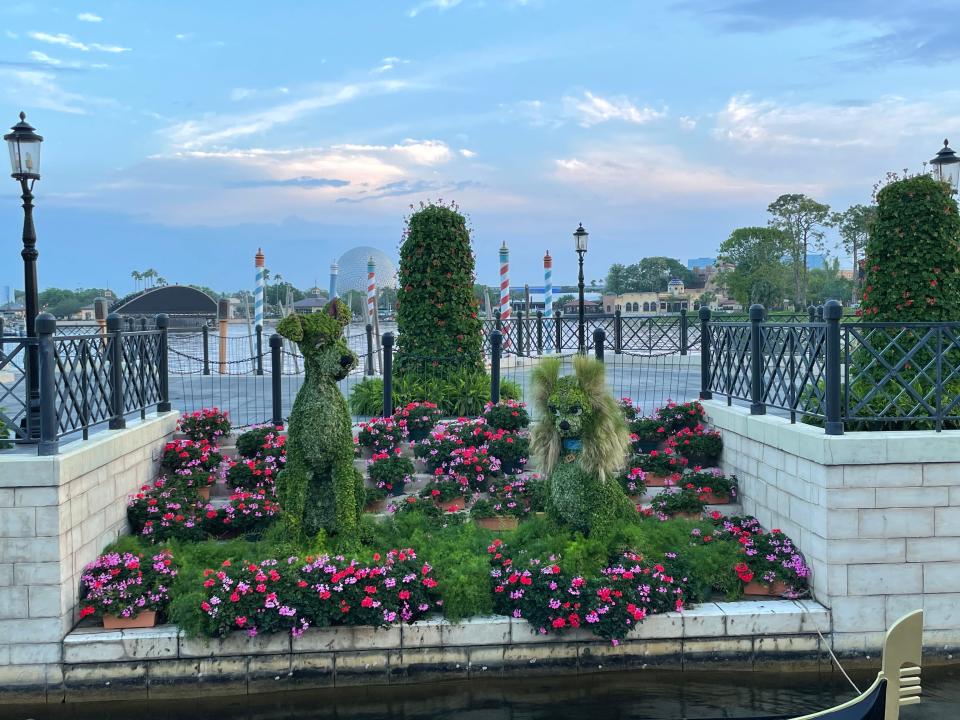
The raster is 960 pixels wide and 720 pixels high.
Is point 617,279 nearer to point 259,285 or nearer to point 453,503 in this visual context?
point 259,285

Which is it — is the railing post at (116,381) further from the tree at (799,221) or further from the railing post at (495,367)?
the tree at (799,221)

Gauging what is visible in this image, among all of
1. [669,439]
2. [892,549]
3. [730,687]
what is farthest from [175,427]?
[892,549]

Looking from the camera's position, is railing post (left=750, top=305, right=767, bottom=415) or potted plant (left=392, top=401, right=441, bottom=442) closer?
railing post (left=750, top=305, right=767, bottom=415)

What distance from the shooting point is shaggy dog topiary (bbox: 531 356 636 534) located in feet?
21.8

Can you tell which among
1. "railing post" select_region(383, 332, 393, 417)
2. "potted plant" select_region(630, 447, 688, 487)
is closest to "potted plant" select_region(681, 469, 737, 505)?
"potted plant" select_region(630, 447, 688, 487)

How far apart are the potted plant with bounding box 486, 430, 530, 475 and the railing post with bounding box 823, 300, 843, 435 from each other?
3414mm

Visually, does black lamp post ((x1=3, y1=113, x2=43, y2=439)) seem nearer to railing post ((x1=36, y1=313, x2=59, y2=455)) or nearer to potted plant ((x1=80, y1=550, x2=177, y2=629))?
railing post ((x1=36, y1=313, x2=59, y2=455))

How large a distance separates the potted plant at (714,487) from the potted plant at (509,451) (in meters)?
1.79

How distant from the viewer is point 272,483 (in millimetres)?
8703

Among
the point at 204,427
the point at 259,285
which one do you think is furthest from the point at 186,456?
the point at 259,285

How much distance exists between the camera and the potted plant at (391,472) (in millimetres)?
8656

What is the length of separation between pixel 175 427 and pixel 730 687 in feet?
22.0

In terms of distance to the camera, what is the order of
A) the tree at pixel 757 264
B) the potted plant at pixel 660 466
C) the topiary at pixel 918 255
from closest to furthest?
the topiary at pixel 918 255, the potted plant at pixel 660 466, the tree at pixel 757 264

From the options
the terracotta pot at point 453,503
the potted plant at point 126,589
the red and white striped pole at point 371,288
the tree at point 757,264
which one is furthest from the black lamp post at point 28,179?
the tree at point 757,264
